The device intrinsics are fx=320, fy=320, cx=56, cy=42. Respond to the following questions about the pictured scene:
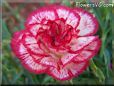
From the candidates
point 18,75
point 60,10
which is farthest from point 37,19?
point 18,75

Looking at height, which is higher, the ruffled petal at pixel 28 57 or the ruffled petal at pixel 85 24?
the ruffled petal at pixel 85 24

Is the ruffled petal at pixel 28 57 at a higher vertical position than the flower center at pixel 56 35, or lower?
lower

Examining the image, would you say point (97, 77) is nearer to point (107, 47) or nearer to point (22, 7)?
point (107, 47)

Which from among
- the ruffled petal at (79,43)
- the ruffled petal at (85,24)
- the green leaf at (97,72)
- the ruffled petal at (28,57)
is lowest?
the green leaf at (97,72)

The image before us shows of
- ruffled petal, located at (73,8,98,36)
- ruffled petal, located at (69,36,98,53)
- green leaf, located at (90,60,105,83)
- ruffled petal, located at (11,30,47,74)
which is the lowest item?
green leaf, located at (90,60,105,83)

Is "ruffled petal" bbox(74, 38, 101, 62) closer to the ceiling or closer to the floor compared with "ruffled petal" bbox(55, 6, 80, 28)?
closer to the floor

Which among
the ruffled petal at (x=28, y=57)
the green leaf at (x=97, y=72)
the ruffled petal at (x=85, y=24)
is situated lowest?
the green leaf at (x=97, y=72)
